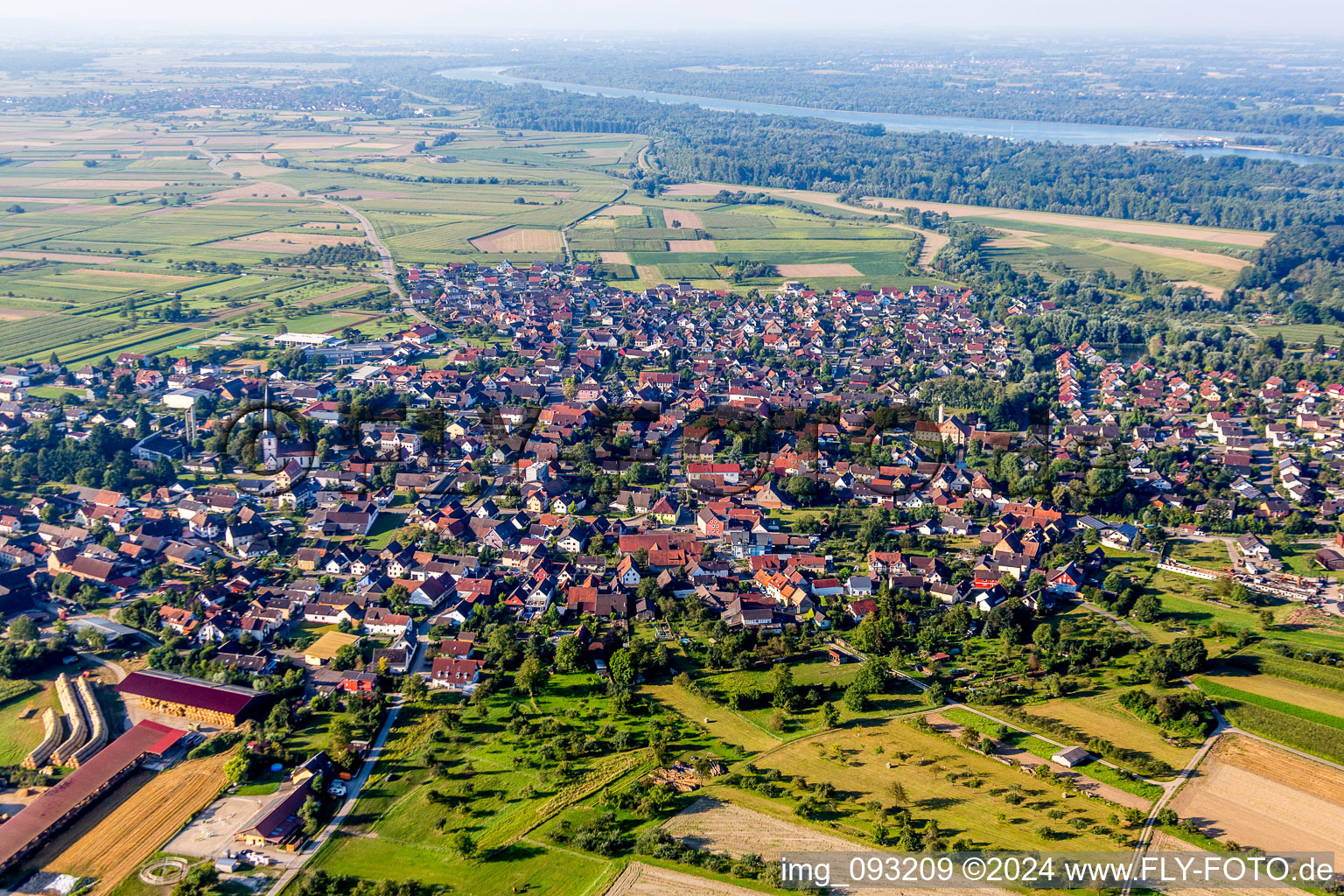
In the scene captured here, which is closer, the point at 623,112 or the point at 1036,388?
the point at 1036,388

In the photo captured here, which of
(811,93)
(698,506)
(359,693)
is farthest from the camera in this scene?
(811,93)

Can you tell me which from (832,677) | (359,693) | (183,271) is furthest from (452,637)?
(183,271)

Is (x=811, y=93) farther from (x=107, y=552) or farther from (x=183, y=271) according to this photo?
(x=107, y=552)

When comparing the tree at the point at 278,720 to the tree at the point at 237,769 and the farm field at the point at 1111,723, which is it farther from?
the farm field at the point at 1111,723

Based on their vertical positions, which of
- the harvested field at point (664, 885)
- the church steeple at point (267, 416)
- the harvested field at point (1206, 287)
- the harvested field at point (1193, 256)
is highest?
the harvested field at point (1193, 256)

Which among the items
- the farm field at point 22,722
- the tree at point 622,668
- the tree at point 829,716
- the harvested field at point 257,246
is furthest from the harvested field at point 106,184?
the tree at point 829,716

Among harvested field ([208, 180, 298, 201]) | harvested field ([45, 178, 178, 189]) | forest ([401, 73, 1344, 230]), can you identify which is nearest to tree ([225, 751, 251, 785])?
harvested field ([208, 180, 298, 201])
